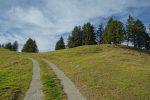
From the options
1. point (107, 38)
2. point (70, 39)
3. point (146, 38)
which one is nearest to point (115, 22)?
point (107, 38)

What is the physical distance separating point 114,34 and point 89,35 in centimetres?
1684

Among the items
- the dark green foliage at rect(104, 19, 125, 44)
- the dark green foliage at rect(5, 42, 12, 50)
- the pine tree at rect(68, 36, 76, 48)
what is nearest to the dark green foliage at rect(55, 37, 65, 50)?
the pine tree at rect(68, 36, 76, 48)

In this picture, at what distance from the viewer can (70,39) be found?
129 m

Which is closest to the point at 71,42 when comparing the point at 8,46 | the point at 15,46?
the point at 15,46

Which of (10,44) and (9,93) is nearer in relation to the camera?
(9,93)

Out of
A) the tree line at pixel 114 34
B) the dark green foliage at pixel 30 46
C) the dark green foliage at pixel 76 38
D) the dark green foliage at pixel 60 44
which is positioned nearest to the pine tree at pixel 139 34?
the tree line at pixel 114 34

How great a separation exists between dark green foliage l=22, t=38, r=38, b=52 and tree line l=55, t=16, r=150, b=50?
24382 mm

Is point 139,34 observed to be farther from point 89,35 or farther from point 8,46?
point 8,46

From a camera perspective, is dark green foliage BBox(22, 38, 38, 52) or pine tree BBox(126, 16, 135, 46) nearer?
pine tree BBox(126, 16, 135, 46)

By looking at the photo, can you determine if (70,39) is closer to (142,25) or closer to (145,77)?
(142,25)

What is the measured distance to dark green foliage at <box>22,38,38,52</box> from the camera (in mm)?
145125

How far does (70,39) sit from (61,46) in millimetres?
13273

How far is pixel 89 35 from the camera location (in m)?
123

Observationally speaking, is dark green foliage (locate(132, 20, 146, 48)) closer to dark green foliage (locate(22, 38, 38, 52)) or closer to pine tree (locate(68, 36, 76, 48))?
pine tree (locate(68, 36, 76, 48))
